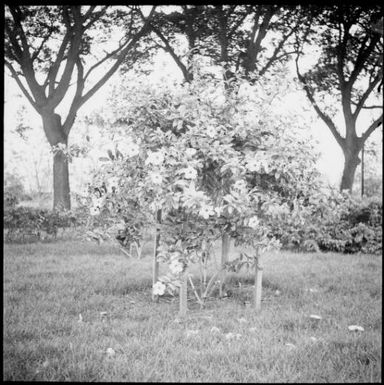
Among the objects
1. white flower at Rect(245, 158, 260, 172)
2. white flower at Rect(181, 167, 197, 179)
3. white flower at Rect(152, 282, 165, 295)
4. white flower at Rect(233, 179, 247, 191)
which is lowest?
white flower at Rect(152, 282, 165, 295)

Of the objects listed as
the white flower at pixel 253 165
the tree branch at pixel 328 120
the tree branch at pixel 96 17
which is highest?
the tree branch at pixel 96 17

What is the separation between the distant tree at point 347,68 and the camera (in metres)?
13.5

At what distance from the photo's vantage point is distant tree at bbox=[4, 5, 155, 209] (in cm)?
A: 1164

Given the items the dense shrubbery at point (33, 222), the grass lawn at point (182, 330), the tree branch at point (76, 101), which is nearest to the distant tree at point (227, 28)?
the tree branch at point (76, 101)

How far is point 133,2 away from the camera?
2104 mm

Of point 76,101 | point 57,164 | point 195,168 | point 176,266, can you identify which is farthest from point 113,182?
point 76,101

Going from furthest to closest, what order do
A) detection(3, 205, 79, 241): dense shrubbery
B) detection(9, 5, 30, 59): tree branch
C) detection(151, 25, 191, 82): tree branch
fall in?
detection(151, 25, 191, 82): tree branch
detection(9, 5, 30, 59): tree branch
detection(3, 205, 79, 241): dense shrubbery

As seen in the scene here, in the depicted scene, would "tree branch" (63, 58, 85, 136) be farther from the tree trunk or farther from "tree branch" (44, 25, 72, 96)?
the tree trunk

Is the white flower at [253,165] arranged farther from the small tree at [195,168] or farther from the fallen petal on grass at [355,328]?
the fallen petal on grass at [355,328]

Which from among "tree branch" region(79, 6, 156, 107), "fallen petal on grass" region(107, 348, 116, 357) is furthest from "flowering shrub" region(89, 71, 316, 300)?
"tree branch" region(79, 6, 156, 107)

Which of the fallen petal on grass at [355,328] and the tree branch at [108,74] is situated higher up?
the tree branch at [108,74]

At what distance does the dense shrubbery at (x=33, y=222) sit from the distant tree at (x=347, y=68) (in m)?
8.69

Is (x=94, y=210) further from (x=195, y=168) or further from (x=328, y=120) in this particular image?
(x=328, y=120)

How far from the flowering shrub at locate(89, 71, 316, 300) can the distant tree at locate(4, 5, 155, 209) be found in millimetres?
7409
